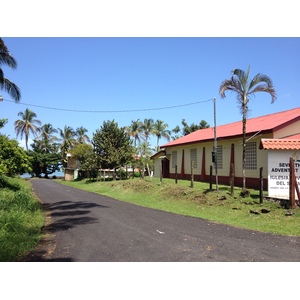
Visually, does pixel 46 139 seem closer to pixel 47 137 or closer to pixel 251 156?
pixel 47 137

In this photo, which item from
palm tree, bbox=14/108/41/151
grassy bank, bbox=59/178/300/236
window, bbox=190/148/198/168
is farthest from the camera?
palm tree, bbox=14/108/41/151

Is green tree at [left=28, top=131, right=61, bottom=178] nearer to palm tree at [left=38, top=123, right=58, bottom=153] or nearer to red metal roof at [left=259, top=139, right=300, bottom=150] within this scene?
palm tree at [left=38, top=123, right=58, bottom=153]

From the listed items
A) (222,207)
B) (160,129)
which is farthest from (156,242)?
(160,129)

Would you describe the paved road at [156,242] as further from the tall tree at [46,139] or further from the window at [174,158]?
the tall tree at [46,139]

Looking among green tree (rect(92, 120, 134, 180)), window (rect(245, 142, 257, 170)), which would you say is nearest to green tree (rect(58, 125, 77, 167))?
green tree (rect(92, 120, 134, 180))

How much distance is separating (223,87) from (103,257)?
423 inches

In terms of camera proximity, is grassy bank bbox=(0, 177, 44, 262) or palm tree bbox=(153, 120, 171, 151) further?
palm tree bbox=(153, 120, 171, 151)

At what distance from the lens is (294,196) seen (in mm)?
11219

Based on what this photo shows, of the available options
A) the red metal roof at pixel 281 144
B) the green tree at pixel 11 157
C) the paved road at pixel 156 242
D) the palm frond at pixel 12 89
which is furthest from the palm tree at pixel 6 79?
the red metal roof at pixel 281 144

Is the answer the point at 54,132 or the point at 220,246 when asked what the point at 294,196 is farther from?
the point at 54,132

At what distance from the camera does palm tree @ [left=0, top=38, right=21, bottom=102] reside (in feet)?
56.7

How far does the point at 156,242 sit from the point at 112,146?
24.7 metres

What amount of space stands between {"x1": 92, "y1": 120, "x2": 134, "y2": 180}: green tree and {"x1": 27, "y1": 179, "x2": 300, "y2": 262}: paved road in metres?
20.0

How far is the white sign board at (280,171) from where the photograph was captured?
41.1 feet
